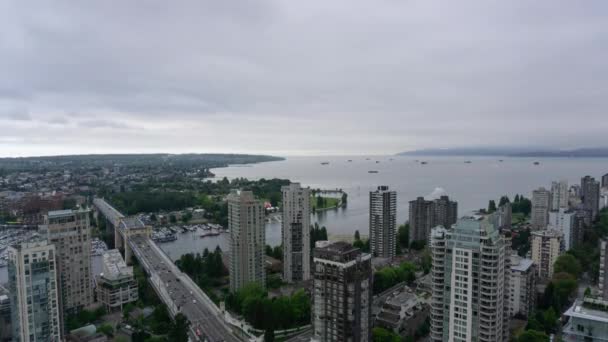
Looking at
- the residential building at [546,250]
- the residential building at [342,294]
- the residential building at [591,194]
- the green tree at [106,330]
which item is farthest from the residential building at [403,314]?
the residential building at [591,194]

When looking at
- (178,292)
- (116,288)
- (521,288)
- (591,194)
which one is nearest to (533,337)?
(521,288)

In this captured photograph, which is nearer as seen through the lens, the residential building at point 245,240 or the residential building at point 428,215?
the residential building at point 245,240

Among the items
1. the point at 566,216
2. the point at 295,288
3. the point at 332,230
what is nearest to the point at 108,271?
the point at 295,288

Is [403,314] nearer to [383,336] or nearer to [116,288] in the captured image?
[383,336]

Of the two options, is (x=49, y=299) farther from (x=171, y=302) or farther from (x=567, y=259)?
(x=567, y=259)

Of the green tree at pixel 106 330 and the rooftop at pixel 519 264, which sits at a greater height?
the rooftop at pixel 519 264

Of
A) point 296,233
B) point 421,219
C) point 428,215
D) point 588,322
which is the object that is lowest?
point 421,219

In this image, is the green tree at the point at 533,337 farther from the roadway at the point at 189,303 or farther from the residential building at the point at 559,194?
the residential building at the point at 559,194
